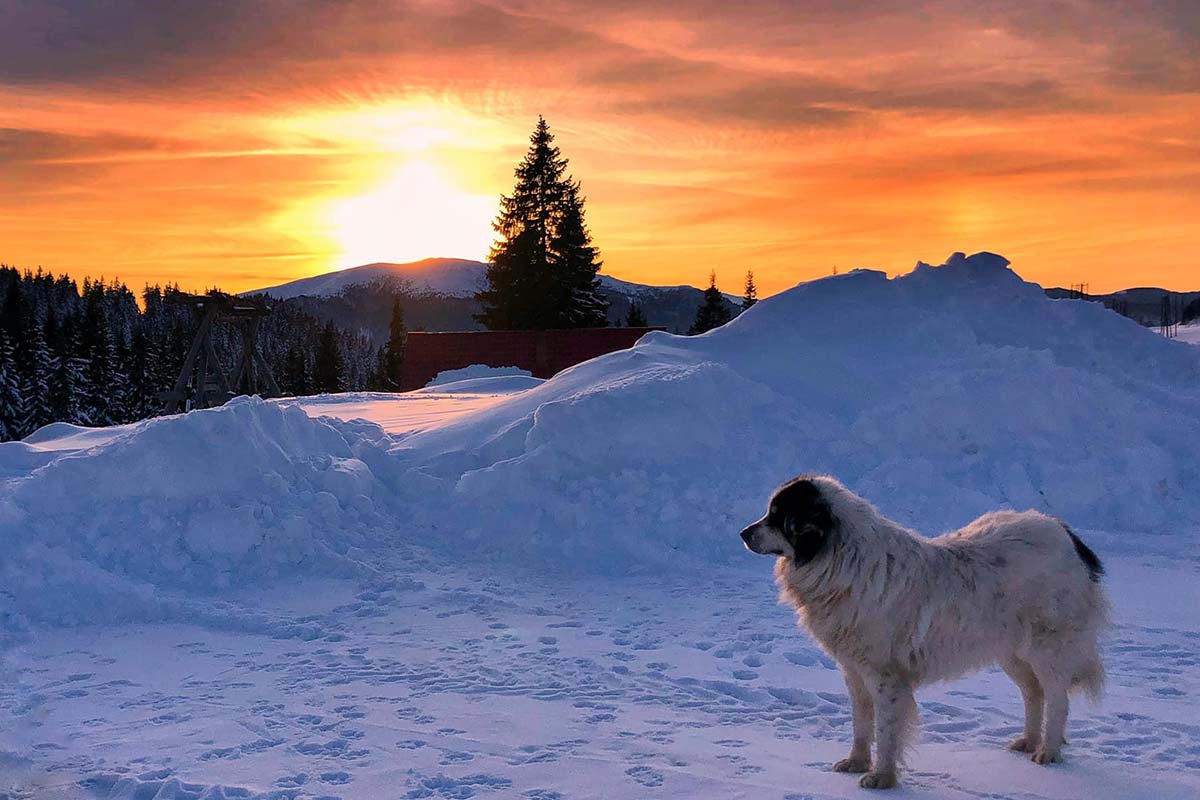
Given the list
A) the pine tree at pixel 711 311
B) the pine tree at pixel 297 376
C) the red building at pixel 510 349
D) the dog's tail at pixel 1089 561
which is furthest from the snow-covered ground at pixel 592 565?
the pine tree at pixel 297 376

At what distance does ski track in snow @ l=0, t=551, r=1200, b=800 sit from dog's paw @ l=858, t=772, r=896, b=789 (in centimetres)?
8

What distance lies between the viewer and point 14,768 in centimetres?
548

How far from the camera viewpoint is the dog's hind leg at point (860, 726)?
5.32 m

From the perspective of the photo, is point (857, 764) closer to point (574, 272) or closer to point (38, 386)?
point (574, 272)

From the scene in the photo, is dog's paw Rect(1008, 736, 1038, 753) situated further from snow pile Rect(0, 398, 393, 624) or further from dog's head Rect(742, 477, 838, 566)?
snow pile Rect(0, 398, 393, 624)

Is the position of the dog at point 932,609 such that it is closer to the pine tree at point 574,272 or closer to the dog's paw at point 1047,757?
the dog's paw at point 1047,757

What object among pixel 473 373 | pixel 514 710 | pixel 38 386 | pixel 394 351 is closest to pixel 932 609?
pixel 514 710

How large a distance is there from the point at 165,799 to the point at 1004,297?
15363 mm

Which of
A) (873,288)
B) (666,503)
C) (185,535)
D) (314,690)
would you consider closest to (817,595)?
(314,690)

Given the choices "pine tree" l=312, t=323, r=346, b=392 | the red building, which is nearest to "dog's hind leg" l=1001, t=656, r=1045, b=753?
the red building

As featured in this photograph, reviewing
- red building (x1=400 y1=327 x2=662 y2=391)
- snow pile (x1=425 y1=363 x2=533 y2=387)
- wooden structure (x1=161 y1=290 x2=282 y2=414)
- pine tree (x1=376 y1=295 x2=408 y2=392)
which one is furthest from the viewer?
pine tree (x1=376 y1=295 x2=408 y2=392)

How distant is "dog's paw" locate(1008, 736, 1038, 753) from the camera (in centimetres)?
557

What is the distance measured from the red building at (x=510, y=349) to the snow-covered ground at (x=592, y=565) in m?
17.2

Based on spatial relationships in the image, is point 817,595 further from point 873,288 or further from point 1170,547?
point 873,288
